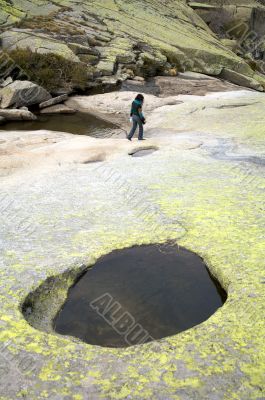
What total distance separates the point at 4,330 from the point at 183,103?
33.3 metres

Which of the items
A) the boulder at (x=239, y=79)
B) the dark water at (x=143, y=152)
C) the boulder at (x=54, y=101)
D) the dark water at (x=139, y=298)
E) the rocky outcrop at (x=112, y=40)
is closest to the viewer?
the dark water at (x=139, y=298)

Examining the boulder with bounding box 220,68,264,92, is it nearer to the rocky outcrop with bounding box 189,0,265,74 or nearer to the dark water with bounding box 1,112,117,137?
the dark water with bounding box 1,112,117,137

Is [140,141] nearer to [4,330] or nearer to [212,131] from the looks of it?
[212,131]

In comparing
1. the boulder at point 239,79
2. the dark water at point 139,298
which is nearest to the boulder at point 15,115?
the dark water at point 139,298

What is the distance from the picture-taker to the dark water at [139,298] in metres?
8.69

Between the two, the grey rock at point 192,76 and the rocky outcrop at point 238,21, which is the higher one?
the rocky outcrop at point 238,21

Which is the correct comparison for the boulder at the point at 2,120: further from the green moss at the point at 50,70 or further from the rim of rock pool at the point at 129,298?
the rim of rock pool at the point at 129,298

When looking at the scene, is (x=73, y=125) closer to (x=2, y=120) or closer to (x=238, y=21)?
(x=2, y=120)

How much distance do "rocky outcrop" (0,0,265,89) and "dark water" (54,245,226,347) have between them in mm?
39485

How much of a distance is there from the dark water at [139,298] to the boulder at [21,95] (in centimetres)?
3055

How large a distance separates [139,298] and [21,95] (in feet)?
108

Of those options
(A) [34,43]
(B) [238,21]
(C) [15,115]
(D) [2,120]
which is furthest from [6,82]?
(B) [238,21]

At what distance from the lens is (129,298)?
9891 millimetres

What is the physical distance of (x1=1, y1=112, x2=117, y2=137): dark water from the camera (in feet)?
107
